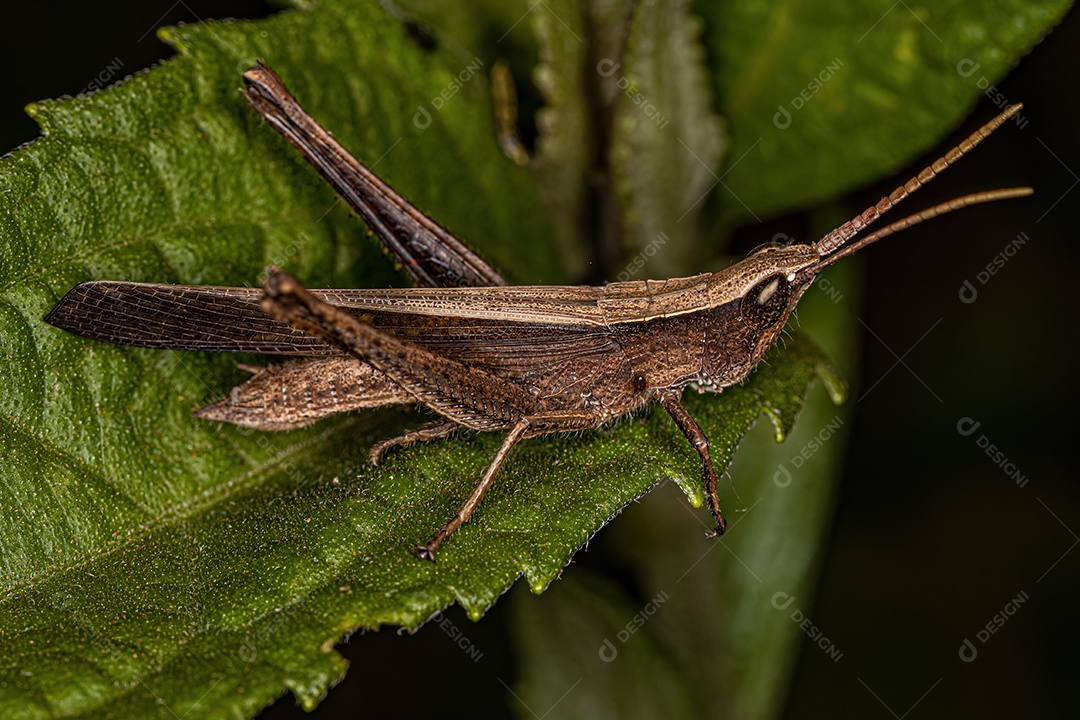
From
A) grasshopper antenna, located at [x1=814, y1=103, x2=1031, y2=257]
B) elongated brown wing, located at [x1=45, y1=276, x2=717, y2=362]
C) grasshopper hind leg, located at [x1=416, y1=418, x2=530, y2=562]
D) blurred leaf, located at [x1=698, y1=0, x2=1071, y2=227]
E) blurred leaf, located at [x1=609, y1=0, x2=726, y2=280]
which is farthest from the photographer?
blurred leaf, located at [x1=698, y1=0, x2=1071, y2=227]

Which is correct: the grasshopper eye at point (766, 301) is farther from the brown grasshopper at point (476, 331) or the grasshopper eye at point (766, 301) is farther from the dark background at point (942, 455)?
the dark background at point (942, 455)

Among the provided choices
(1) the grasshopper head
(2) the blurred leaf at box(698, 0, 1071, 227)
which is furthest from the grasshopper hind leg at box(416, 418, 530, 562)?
(2) the blurred leaf at box(698, 0, 1071, 227)

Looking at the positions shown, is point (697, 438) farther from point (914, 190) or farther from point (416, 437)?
point (914, 190)

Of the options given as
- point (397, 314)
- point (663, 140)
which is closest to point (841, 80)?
point (663, 140)

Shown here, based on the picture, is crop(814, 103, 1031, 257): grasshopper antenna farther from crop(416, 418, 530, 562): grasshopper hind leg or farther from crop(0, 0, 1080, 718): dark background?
crop(416, 418, 530, 562): grasshopper hind leg

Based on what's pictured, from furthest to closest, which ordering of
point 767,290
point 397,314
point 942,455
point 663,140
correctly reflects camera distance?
Result: point 942,455, point 663,140, point 767,290, point 397,314

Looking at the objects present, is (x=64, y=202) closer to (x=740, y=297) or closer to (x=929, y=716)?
(x=740, y=297)

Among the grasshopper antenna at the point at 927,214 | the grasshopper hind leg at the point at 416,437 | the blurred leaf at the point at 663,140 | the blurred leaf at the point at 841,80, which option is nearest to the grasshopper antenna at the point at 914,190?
the grasshopper antenna at the point at 927,214
